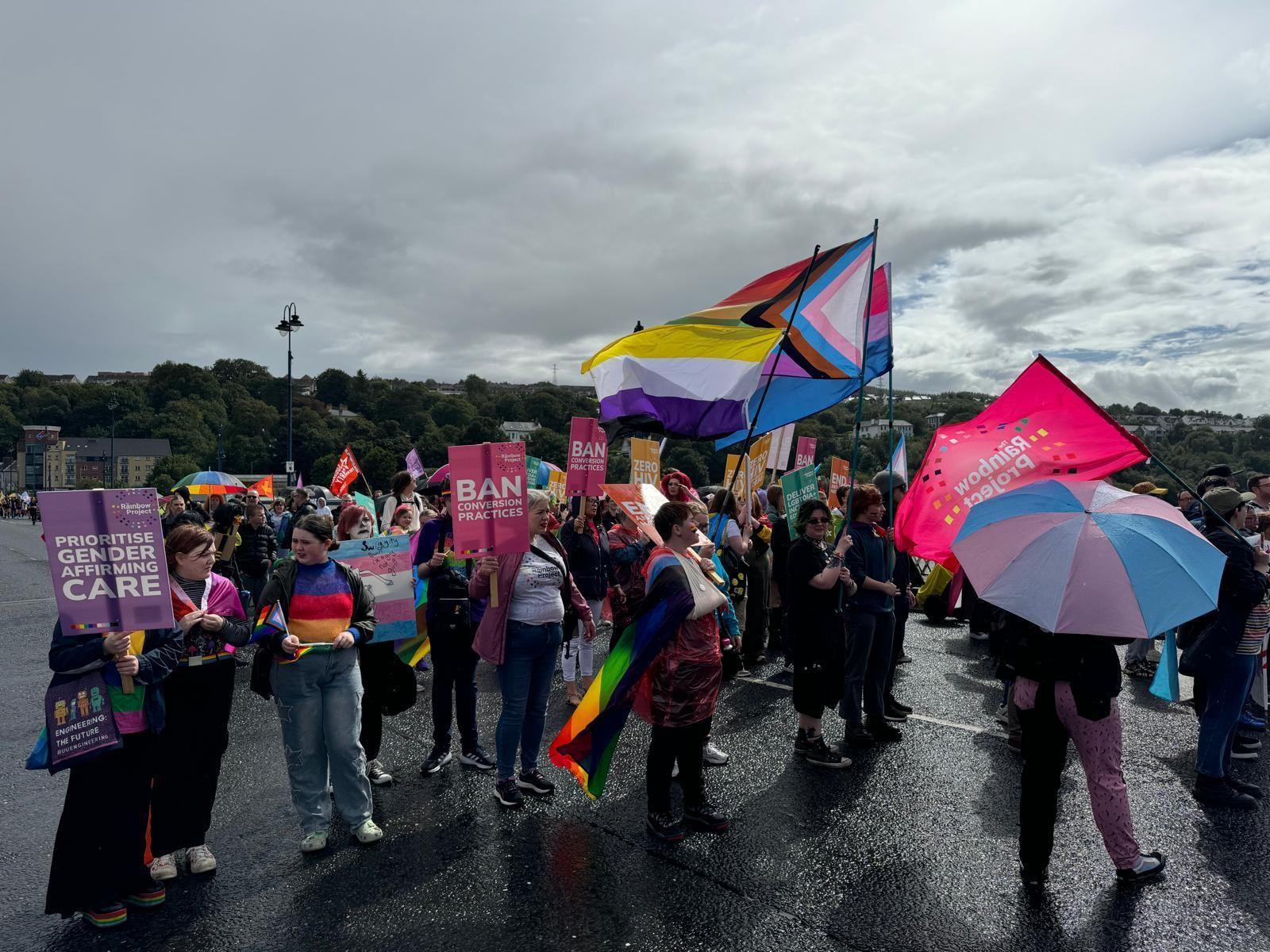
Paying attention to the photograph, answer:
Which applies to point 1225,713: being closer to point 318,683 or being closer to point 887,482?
point 887,482

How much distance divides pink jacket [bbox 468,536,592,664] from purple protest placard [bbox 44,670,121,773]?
1883 millimetres

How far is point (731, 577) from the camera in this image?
784 centimetres

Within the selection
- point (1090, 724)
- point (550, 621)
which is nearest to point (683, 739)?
point (550, 621)

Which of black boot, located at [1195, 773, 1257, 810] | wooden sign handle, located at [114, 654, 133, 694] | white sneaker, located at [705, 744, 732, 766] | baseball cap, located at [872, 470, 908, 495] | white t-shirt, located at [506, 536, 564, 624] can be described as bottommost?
white sneaker, located at [705, 744, 732, 766]

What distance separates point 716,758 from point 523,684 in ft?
5.19

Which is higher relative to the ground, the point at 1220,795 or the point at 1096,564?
the point at 1096,564

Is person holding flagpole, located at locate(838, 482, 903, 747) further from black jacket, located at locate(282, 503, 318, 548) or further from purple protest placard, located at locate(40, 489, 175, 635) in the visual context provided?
black jacket, located at locate(282, 503, 318, 548)

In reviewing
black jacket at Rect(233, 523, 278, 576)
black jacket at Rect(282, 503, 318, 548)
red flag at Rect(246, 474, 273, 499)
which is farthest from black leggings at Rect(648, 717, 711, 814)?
red flag at Rect(246, 474, 273, 499)

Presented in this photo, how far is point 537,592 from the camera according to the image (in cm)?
489

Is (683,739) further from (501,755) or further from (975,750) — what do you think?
(975,750)

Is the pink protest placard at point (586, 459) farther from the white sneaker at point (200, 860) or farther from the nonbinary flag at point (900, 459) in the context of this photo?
the white sneaker at point (200, 860)

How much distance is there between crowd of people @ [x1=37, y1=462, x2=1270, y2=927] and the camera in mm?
3723

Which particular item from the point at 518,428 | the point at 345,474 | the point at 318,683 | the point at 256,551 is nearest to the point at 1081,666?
the point at 318,683

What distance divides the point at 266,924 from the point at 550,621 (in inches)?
80.7
